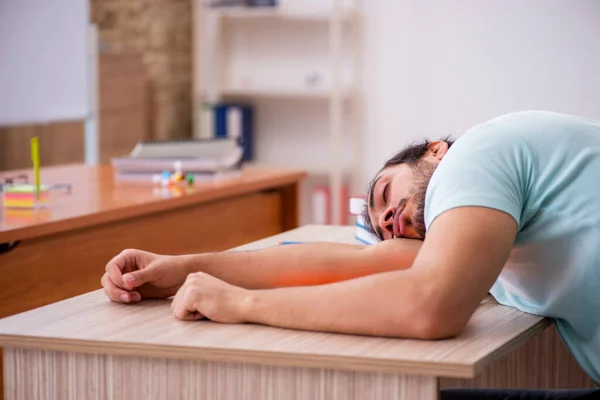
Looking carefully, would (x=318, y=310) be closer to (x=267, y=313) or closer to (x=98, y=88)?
(x=267, y=313)

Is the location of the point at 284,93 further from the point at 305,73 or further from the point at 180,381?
the point at 180,381

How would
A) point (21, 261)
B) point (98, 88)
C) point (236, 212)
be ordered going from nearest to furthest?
point (21, 261), point (236, 212), point (98, 88)

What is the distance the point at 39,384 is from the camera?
46.8 inches

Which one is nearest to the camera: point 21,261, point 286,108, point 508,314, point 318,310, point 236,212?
point 318,310

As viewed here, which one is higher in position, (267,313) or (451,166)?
(451,166)

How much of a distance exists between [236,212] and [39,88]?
5.46 ft

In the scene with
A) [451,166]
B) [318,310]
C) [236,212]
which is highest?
[451,166]

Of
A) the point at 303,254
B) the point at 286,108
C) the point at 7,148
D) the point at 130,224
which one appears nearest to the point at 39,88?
the point at 7,148

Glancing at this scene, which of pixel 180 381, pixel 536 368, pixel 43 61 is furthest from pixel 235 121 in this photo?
pixel 180 381

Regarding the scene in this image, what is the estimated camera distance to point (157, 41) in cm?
527

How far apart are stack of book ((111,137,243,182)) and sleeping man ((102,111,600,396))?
1.55m

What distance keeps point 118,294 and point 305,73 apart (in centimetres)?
389

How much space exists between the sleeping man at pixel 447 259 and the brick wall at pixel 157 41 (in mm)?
3861

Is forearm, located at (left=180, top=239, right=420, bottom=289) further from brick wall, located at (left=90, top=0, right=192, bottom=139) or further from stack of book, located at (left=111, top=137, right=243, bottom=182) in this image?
brick wall, located at (left=90, top=0, right=192, bottom=139)
